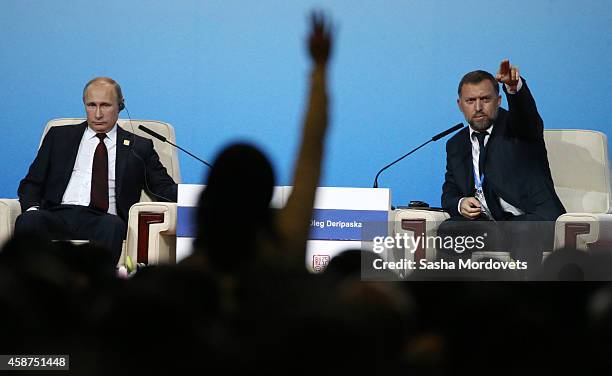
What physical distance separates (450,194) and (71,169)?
202 centimetres

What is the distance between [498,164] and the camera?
4930 mm

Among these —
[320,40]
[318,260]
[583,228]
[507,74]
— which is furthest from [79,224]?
[320,40]

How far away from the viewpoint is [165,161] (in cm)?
560

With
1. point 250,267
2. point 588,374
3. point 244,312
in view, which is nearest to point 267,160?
point 250,267

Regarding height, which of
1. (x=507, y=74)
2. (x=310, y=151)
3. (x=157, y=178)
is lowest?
(x=310, y=151)

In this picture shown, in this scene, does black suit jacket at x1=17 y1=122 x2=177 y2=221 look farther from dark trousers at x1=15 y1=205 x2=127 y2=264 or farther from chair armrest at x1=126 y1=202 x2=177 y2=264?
chair armrest at x1=126 y1=202 x2=177 y2=264

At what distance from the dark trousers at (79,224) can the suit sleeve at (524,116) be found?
2.03 meters

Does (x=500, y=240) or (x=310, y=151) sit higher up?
(x=310, y=151)

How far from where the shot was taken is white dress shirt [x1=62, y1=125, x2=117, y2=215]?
5254mm

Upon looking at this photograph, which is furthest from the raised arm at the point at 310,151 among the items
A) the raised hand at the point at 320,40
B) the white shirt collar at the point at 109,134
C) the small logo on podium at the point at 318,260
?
the white shirt collar at the point at 109,134

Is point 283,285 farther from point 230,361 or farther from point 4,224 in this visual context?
point 4,224

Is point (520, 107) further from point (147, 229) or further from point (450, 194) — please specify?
point (147, 229)

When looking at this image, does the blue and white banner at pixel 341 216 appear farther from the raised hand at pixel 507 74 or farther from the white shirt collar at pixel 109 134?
the white shirt collar at pixel 109 134

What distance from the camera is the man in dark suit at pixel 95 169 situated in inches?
205
